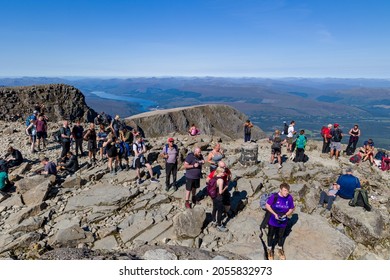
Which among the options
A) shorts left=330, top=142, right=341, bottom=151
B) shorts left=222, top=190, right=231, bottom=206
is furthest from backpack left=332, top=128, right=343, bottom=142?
shorts left=222, top=190, right=231, bottom=206

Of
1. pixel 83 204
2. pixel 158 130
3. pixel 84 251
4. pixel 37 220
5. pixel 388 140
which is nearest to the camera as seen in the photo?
pixel 84 251

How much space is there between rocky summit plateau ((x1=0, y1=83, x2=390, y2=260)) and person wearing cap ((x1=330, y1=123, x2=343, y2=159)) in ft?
7.30

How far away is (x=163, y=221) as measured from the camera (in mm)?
10406

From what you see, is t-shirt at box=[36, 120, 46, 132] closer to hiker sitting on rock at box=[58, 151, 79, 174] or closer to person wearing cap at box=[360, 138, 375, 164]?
hiker sitting on rock at box=[58, 151, 79, 174]

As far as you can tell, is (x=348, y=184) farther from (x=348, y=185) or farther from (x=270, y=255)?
(x=270, y=255)

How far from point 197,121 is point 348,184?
35934 mm

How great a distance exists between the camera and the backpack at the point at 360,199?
33.4 feet

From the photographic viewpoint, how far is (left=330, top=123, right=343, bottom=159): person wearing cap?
17.9 m

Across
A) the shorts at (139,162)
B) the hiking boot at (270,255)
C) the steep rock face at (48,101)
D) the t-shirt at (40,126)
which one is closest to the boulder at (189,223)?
the hiking boot at (270,255)

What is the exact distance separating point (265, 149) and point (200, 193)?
35.9 ft

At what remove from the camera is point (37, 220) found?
33.9 ft

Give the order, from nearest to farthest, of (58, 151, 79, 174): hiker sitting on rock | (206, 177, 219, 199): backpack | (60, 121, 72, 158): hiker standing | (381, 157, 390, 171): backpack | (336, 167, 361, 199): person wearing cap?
(206, 177, 219, 199): backpack
(336, 167, 361, 199): person wearing cap
(58, 151, 79, 174): hiker sitting on rock
(60, 121, 72, 158): hiker standing
(381, 157, 390, 171): backpack

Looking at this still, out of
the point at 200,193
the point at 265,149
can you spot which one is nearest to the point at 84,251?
the point at 200,193

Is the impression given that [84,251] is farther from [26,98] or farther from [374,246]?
[26,98]
